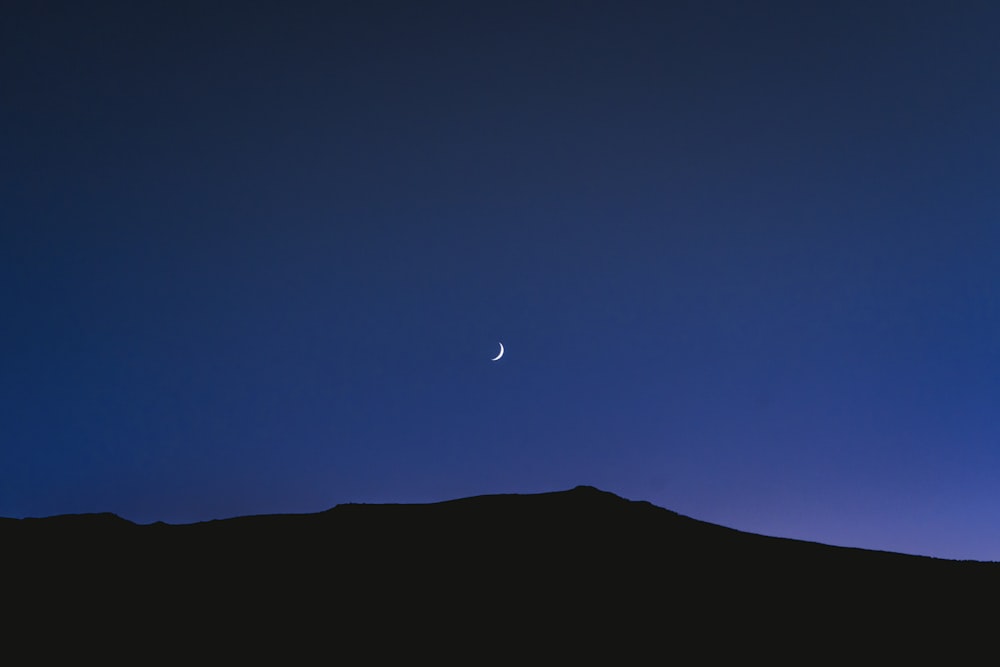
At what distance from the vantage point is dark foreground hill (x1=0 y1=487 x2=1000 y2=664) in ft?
54.1

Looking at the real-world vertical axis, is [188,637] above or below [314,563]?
below

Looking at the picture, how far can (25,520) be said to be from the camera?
23938mm

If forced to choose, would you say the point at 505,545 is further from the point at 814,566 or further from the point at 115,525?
the point at 115,525

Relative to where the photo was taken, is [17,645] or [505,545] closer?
[17,645]

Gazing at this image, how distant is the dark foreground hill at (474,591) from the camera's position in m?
16.5

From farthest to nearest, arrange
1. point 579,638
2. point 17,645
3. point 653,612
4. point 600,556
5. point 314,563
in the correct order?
1. point 600,556
2. point 314,563
3. point 653,612
4. point 579,638
5. point 17,645

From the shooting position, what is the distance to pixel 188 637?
16.2 m

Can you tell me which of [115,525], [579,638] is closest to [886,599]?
[579,638]

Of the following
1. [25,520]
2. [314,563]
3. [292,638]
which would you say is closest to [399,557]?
[314,563]

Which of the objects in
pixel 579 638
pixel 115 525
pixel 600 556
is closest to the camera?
pixel 579 638

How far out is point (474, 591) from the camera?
19.1m

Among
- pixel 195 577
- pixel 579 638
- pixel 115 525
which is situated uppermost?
pixel 115 525

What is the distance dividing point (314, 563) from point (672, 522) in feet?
41.2

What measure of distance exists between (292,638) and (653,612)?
9.00 meters
